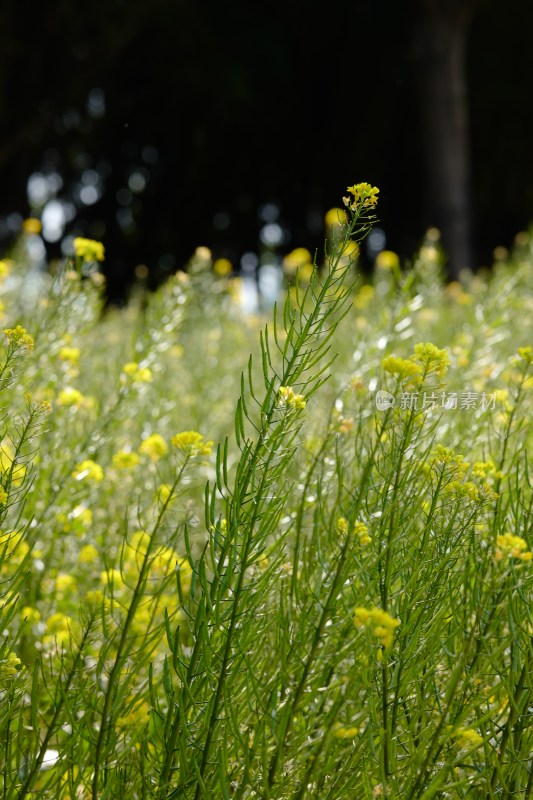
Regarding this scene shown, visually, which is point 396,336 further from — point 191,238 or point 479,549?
point 191,238

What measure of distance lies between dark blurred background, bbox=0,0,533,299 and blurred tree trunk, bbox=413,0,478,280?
2146 millimetres

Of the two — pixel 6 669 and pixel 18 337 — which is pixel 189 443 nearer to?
pixel 18 337

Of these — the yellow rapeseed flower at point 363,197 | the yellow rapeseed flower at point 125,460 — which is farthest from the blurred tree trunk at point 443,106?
the yellow rapeseed flower at point 363,197

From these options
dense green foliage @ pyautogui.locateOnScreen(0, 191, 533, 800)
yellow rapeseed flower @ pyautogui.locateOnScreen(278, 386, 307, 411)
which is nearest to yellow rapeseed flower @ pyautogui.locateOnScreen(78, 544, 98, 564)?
dense green foliage @ pyautogui.locateOnScreen(0, 191, 533, 800)

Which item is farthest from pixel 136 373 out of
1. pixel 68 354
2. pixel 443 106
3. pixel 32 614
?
pixel 443 106

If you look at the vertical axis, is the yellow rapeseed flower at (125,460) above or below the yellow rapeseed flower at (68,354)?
below

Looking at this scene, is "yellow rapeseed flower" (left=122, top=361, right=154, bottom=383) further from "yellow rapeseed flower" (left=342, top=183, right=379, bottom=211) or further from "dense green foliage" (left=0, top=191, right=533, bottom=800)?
"yellow rapeseed flower" (left=342, top=183, right=379, bottom=211)

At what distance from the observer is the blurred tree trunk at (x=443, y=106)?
908 cm

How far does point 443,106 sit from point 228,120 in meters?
5.38

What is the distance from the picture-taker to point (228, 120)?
13.8 m

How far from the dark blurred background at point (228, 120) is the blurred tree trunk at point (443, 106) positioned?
215 centimetres

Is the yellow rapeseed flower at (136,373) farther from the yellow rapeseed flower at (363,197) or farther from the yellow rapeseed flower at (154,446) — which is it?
the yellow rapeseed flower at (363,197)

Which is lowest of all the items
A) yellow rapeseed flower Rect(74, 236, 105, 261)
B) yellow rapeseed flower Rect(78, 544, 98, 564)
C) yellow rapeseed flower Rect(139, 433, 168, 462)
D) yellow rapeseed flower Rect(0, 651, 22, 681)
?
yellow rapeseed flower Rect(0, 651, 22, 681)

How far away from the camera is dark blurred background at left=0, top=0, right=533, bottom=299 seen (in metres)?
12.1
